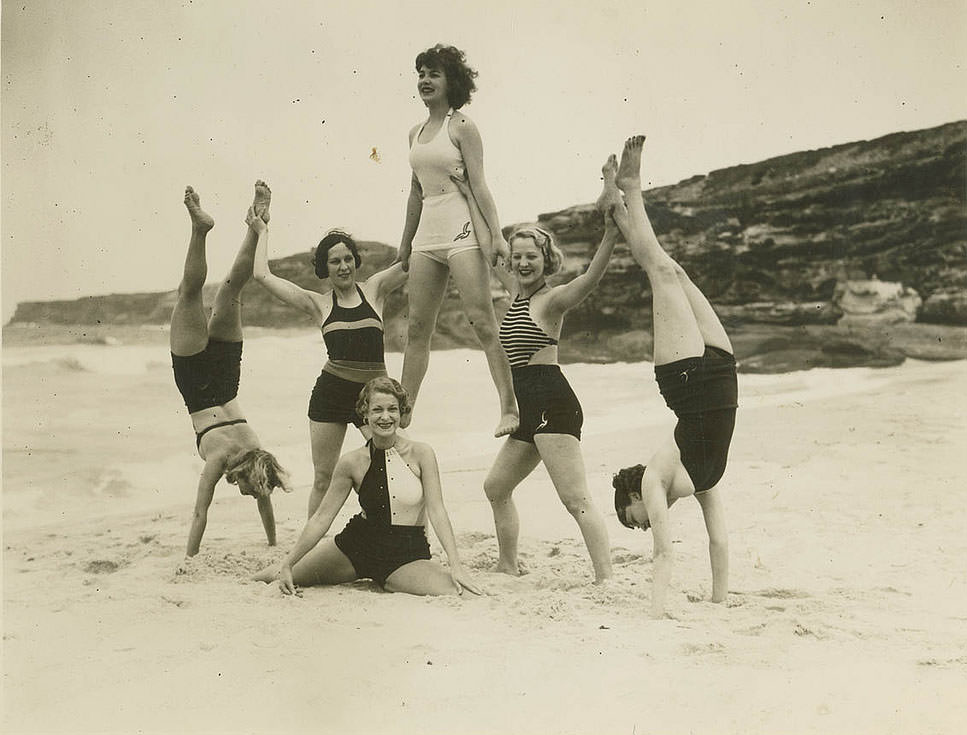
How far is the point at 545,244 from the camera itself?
5.33 meters

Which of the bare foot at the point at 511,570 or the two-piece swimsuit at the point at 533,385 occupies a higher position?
the two-piece swimsuit at the point at 533,385

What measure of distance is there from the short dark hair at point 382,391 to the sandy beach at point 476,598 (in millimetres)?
850

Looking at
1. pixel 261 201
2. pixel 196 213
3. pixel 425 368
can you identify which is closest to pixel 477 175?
pixel 425 368

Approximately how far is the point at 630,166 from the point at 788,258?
3331mm

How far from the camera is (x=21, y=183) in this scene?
6.48 m

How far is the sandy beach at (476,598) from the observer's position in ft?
15.1

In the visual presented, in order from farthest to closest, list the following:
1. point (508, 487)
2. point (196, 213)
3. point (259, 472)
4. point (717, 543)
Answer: point (259, 472)
point (196, 213)
point (508, 487)
point (717, 543)

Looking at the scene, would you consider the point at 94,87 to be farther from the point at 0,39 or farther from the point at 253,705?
the point at 253,705

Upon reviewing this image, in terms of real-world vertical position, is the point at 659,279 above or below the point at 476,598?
above

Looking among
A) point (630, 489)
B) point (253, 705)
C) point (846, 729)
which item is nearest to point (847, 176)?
point (630, 489)

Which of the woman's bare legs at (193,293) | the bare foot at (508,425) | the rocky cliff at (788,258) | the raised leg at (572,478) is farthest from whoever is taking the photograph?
the rocky cliff at (788,258)

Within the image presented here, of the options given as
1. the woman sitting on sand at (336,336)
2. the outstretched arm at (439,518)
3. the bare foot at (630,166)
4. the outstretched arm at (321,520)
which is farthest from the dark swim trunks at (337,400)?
the bare foot at (630,166)

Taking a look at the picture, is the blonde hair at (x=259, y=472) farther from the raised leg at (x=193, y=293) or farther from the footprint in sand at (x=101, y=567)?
the footprint in sand at (x=101, y=567)

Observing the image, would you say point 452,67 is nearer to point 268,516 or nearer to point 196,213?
point 196,213
